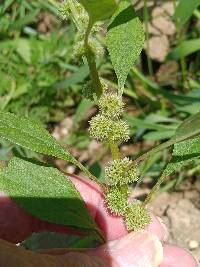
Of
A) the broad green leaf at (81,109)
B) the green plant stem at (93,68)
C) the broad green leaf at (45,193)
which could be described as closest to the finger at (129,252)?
the broad green leaf at (45,193)

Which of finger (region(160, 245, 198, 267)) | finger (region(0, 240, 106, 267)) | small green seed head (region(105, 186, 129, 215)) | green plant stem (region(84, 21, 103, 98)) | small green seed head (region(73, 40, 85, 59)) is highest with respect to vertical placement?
small green seed head (region(73, 40, 85, 59))

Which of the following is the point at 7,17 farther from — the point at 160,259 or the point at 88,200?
the point at 160,259

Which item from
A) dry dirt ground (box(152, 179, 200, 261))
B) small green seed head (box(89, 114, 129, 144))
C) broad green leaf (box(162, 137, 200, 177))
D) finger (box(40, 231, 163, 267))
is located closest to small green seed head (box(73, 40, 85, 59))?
small green seed head (box(89, 114, 129, 144))

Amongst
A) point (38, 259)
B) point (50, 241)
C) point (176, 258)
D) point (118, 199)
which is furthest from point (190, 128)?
point (50, 241)

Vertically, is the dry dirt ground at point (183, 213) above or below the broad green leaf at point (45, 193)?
below

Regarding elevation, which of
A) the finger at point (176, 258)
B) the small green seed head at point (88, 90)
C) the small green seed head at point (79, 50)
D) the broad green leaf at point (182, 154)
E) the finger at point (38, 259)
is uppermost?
the small green seed head at point (79, 50)

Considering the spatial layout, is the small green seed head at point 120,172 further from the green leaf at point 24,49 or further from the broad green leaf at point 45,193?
the green leaf at point 24,49

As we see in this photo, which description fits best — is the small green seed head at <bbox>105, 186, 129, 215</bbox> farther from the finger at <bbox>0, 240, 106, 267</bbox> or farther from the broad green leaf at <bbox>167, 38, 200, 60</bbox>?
the broad green leaf at <bbox>167, 38, 200, 60</bbox>

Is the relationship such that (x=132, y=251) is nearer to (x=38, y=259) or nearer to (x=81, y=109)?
(x=38, y=259)
